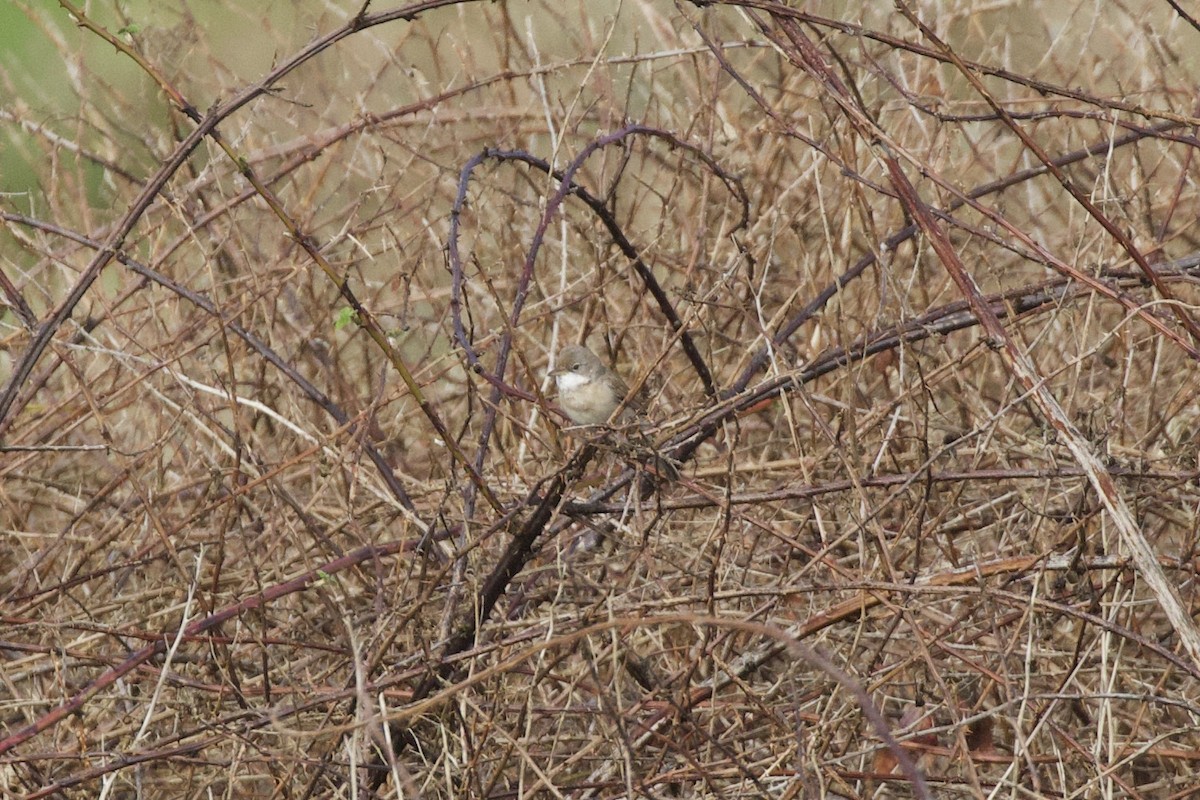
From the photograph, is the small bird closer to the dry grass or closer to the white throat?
→ the white throat

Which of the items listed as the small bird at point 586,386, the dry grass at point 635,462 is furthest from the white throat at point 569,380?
the dry grass at point 635,462

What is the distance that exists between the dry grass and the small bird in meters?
0.14

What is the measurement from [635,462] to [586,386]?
167 cm

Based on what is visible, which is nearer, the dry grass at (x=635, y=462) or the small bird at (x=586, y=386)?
the dry grass at (x=635, y=462)

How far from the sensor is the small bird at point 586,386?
412cm

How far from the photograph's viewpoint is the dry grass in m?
2.50

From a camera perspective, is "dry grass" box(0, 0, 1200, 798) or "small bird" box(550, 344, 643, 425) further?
"small bird" box(550, 344, 643, 425)

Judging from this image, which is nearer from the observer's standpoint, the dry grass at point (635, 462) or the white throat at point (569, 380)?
the dry grass at point (635, 462)

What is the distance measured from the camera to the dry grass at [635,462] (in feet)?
8.20

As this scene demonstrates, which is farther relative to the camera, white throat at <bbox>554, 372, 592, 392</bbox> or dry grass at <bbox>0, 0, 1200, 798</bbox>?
white throat at <bbox>554, 372, 592, 392</bbox>

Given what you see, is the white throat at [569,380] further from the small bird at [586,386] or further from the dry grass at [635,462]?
the dry grass at [635,462]

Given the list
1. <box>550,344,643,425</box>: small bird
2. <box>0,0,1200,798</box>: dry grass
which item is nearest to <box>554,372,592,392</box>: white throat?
<box>550,344,643,425</box>: small bird

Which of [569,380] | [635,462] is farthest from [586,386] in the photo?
[635,462]

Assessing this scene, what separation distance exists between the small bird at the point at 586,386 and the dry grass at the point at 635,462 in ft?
0.44
